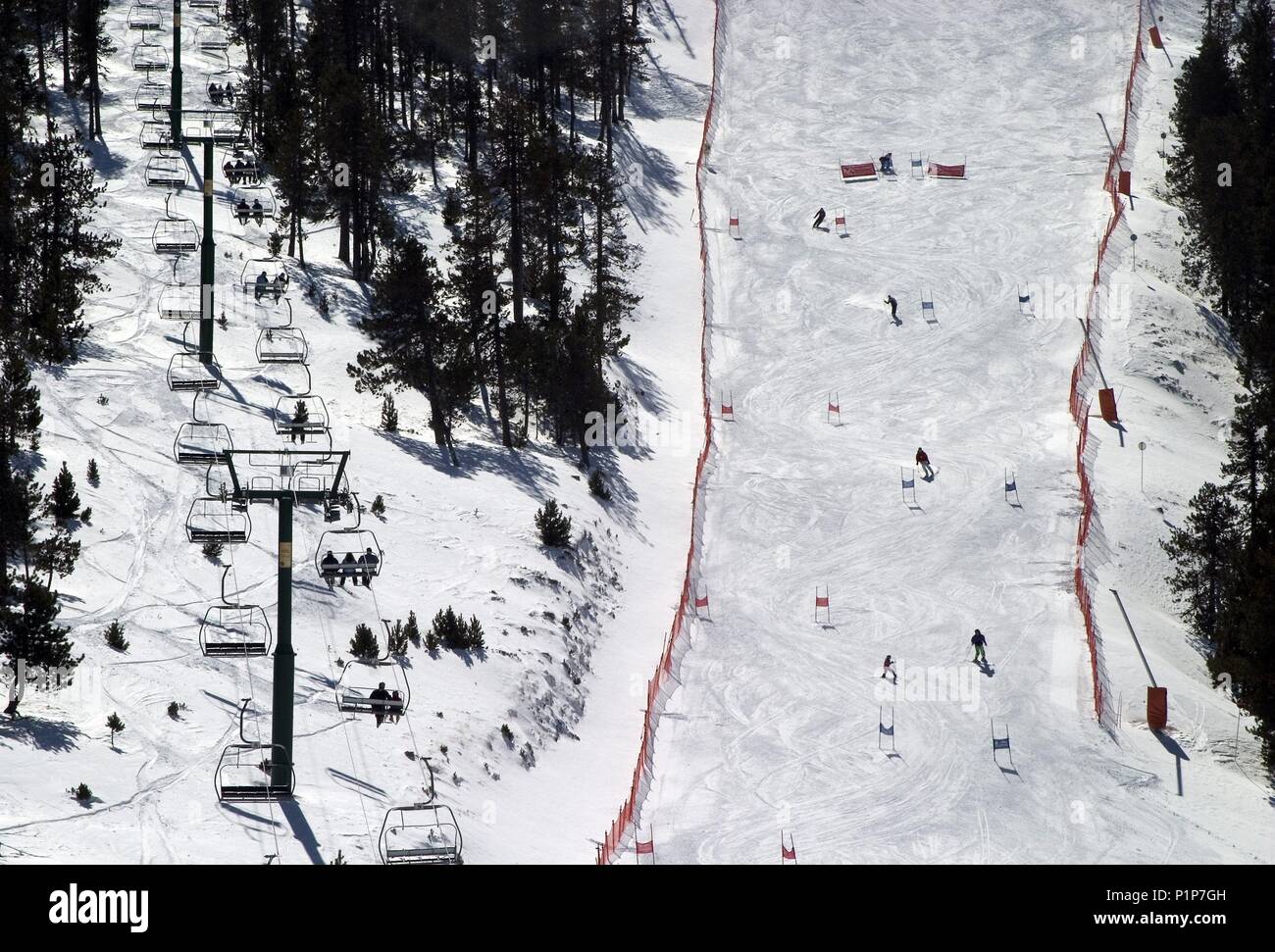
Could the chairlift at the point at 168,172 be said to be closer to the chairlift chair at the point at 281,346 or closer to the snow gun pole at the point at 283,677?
the chairlift chair at the point at 281,346

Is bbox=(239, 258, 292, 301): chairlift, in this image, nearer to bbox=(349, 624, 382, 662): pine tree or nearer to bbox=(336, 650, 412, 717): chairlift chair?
bbox=(349, 624, 382, 662): pine tree

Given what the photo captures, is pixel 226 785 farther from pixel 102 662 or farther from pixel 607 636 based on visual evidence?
pixel 607 636

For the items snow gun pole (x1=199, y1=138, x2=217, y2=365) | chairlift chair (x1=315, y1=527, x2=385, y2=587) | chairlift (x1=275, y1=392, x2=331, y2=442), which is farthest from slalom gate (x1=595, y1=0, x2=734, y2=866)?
snow gun pole (x1=199, y1=138, x2=217, y2=365)

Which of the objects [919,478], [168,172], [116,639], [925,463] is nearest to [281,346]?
[168,172]

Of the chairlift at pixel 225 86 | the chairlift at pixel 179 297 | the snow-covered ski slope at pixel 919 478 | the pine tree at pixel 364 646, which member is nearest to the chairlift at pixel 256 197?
the chairlift at pixel 225 86

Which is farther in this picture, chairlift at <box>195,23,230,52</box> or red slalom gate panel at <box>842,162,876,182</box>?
chairlift at <box>195,23,230,52</box>
